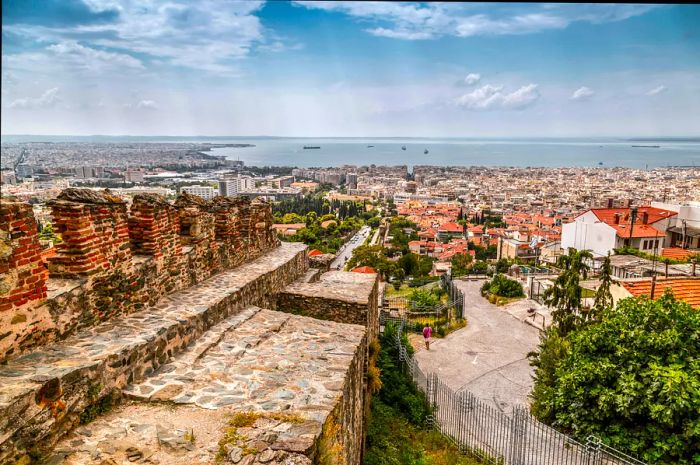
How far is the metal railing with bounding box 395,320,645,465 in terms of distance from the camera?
700cm

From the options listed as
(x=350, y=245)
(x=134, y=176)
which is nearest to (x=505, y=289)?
(x=350, y=245)

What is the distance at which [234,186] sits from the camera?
104 m

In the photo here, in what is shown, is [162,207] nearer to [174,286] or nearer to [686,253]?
[174,286]

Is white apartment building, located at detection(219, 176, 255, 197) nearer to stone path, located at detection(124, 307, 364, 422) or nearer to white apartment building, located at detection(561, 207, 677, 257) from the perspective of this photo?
white apartment building, located at detection(561, 207, 677, 257)

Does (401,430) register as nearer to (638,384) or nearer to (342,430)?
(638,384)

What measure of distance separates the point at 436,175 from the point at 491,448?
19577 centimetres

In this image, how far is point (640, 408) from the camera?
6.84 metres

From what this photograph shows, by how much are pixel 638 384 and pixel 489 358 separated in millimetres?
6060

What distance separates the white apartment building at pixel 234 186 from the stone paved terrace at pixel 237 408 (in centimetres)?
8348

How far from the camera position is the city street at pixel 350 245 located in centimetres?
4992

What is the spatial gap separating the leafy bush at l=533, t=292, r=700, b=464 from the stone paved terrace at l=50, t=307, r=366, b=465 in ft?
16.8

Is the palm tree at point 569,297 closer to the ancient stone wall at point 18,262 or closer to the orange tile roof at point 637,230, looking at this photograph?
the ancient stone wall at point 18,262

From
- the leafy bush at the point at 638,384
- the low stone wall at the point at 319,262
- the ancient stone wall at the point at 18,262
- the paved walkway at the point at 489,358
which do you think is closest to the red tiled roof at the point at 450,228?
the paved walkway at the point at 489,358

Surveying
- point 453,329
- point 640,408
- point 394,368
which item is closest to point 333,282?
point 394,368
